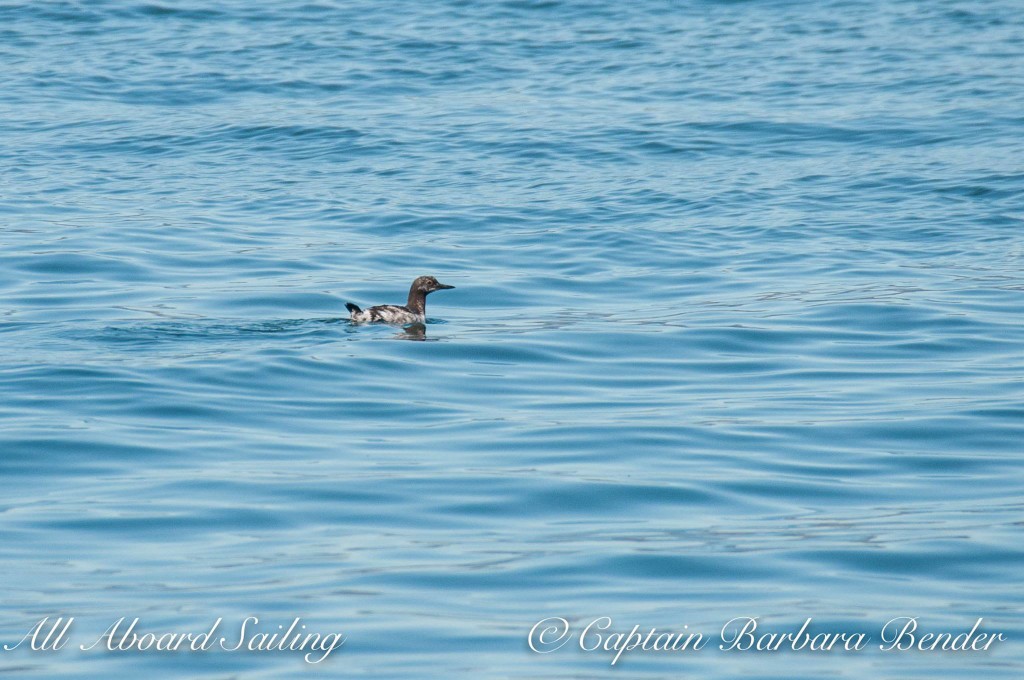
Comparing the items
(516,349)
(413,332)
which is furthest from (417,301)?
(516,349)

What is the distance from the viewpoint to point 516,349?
565 inches

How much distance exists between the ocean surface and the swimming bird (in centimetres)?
29

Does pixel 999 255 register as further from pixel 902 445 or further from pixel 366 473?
pixel 366 473

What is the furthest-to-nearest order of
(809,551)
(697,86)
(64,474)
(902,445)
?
1. (697,86)
2. (902,445)
3. (64,474)
4. (809,551)

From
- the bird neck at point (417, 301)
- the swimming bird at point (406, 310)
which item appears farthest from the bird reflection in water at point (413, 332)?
the bird neck at point (417, 301)

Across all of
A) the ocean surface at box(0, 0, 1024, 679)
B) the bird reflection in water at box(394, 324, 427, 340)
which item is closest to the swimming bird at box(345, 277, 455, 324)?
the bird reflection in water at box(394, 324, 427, 340)

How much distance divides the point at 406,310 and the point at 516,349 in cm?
192

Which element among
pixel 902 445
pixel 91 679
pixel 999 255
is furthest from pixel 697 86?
pixel 91 679

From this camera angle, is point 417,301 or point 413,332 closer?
point 413,332

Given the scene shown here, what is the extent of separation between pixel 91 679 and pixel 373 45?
27.9 m

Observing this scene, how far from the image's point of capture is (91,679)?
21.4 ft

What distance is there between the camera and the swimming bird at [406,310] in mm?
15422

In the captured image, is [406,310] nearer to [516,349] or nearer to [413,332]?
[413,332]

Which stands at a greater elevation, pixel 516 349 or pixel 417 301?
pixel 516 349
